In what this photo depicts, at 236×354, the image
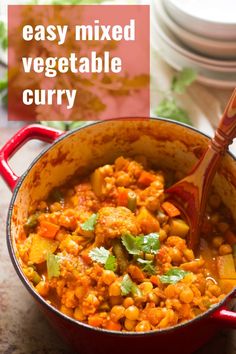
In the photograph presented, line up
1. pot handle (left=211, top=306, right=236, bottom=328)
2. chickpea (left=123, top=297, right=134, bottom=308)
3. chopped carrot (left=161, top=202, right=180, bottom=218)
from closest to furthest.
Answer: pot handle (left=211, top=306, right=236, bottom=328), chickpea (left=123, top=297, right=134, bottom=308), chopped carrot (left=161, top=202, right=180, bottom=218)

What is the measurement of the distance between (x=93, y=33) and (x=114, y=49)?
0.09 m

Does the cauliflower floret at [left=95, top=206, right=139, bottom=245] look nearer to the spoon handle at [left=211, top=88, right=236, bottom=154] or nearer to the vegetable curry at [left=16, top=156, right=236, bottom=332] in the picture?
the vegetable curry at [left=16, top=156, right=236, bottom=332]

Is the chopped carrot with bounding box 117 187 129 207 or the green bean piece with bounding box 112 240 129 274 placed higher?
the chopped carrot with bounding box 117 187 129 207

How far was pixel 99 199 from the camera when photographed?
1.79m

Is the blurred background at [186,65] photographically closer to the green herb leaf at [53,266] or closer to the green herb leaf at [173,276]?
the green herb leaf at [53,266]

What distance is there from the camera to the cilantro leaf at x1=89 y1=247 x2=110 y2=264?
1584 millimetres

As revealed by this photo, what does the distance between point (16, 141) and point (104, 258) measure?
15.6 inches

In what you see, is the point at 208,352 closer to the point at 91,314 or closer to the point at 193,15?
the point at 91,314

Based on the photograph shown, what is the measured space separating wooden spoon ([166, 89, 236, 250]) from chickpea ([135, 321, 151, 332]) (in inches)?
11.6

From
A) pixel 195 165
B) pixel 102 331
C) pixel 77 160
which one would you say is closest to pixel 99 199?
pixel 77 160

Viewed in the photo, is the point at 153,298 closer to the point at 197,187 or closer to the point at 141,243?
the point at 141,243

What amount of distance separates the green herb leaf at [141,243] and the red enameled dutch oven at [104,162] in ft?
0.78

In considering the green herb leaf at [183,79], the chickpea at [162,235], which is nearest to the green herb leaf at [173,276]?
the chickpea at [162,235]

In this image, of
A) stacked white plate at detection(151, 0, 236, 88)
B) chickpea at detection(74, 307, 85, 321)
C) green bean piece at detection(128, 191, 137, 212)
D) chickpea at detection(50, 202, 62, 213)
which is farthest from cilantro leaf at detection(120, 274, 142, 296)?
stacked white plate at detection(151, 0, 236, 88)
